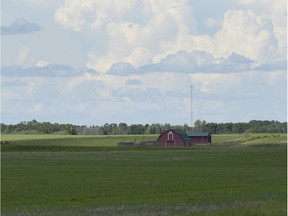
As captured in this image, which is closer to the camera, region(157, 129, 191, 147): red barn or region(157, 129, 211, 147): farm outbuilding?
region(157, 129, 211, 147): farm outbuilding

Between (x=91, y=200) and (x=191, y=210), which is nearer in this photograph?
(x=191, y=210)

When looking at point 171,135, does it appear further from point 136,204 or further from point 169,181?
point 136,204

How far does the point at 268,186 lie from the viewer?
40.8m

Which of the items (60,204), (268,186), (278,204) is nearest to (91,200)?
(60,204)

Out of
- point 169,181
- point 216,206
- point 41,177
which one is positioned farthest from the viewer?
point 41,177

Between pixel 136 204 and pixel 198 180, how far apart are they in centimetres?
1799

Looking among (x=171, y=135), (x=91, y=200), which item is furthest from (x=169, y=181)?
(x=171, y=135)

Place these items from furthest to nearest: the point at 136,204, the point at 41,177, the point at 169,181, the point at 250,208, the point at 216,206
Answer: the point at 41,177
the point at 169,181
the point at 136,204
the point at 216,206
the point at 250,208

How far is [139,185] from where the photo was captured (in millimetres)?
42500

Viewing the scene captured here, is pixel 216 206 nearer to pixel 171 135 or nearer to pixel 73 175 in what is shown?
pixel 73 175

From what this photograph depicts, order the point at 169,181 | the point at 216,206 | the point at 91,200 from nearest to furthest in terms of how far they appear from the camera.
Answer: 1. the point at 216,206
2. the point at 91,200
3. the point at 169,181

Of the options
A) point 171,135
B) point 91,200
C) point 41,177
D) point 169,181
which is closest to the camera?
point 91,200

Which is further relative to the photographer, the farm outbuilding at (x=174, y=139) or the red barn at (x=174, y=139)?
the red barn at (x=174, y=139)

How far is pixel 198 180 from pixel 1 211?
21.3 meters
